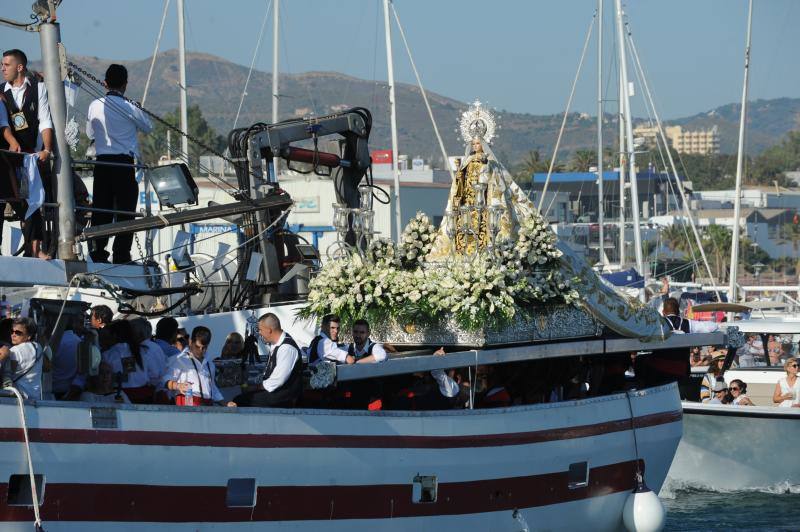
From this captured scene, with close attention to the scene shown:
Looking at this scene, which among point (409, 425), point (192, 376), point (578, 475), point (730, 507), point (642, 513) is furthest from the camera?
point (730, 507)

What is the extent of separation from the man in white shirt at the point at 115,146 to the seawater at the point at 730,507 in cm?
961

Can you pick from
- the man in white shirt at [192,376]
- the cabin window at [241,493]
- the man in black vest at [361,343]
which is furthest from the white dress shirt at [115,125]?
the cabin window at [241,493]

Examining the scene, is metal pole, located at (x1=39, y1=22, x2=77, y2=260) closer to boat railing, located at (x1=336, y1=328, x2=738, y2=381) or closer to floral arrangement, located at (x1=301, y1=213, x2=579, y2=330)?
boat railing, located at (x1=336, y1=328, x2=738, y2=381)

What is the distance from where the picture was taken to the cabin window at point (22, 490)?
10.5 meters

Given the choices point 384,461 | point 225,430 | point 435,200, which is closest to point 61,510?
point 225,430

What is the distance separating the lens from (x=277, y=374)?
12.2 m

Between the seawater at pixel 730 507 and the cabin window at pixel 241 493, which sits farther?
the seawater at pixel 730 507

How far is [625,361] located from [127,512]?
26.0 ft

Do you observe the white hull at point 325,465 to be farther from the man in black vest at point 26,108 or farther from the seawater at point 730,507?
the seawater at point 730,507

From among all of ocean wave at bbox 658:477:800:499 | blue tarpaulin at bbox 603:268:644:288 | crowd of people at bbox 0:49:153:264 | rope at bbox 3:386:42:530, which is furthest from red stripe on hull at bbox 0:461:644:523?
blue tarpaulin at bbox 603:268:644:288

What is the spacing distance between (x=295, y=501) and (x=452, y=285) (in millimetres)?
3057

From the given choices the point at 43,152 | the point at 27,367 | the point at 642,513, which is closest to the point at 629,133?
the point at 642,513

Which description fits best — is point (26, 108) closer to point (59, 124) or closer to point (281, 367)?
point (59, 124)

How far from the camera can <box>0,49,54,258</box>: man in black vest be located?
12055mm
